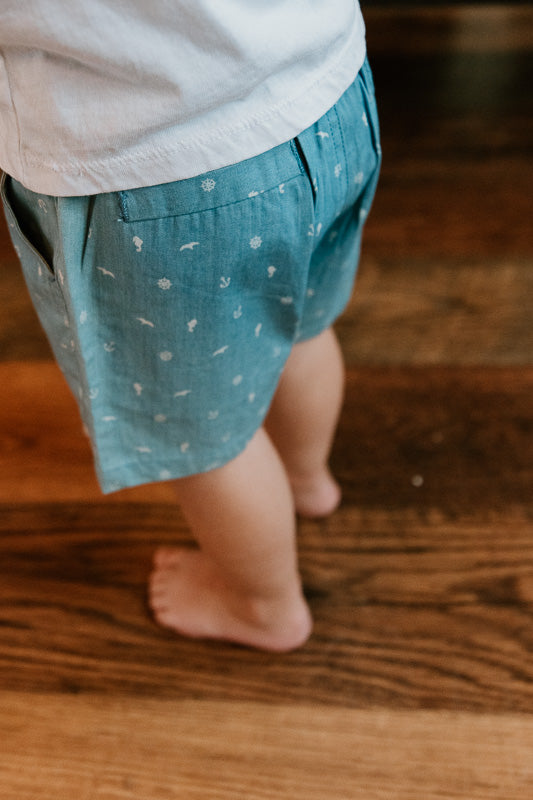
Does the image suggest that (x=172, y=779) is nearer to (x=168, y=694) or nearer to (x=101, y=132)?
(x=168, y=694)

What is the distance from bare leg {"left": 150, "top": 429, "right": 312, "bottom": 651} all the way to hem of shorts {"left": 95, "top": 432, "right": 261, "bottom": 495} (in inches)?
1.3

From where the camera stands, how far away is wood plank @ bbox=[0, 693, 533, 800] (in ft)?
2.24

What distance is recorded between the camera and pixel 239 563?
2.20 ft

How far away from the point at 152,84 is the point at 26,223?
0.15 metres

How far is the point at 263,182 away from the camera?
434mm

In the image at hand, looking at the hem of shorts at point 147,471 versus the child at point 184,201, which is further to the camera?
the hem of shorts at point 147,471

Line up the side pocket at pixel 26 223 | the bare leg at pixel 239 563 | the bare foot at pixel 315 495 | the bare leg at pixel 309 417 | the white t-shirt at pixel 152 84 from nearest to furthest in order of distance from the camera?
1. the white t-shirt at pixel 152 84
2. the side pocket at pixel 26 223
3. the bare leg at pixel 239 563
4. the bare leg at pixel 309 417
5. the bare foot at pixel 315 495

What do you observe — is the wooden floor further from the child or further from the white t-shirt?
the white t-shirt

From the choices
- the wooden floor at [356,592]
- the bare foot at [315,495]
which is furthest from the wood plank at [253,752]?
the bare foot at [315,495]

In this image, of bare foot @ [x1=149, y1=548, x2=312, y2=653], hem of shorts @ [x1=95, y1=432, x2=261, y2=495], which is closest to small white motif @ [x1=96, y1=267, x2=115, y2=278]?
hem of shorts @ [x1=95, y1=432, x2=261, y2=495]

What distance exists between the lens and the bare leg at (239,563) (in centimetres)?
61

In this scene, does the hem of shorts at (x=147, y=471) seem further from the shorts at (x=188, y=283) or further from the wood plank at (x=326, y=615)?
the wood plank at (x=326, y=615)

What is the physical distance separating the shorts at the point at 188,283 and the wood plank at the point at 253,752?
1.01 ft

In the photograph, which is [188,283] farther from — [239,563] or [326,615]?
[326,615]
